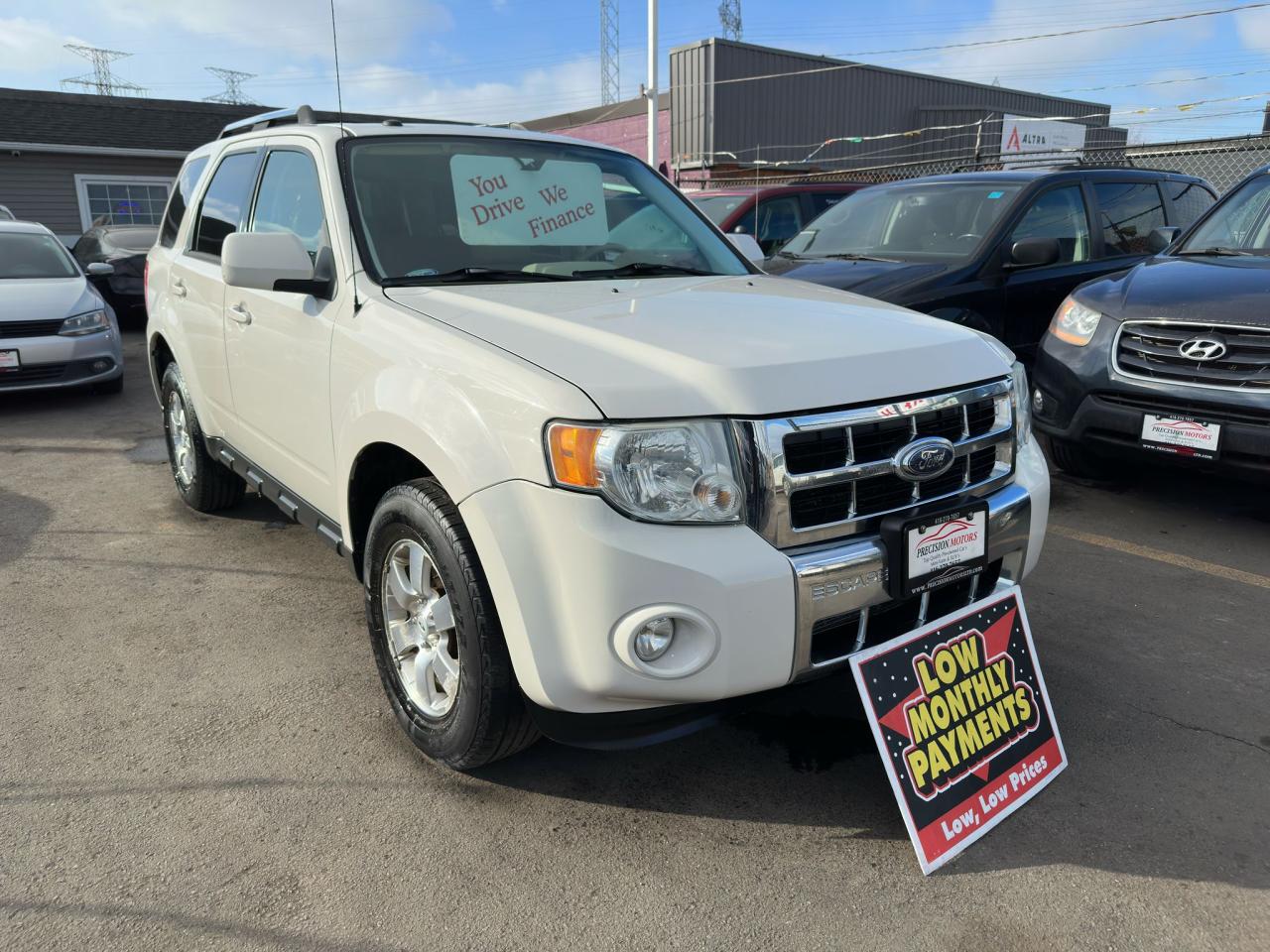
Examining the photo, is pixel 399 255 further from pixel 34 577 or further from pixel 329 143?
pixel 34 577

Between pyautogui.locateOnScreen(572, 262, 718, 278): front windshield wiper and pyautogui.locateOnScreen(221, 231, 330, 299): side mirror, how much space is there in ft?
2.81

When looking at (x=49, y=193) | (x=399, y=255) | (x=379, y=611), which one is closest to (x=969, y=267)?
(x=399, y=255)

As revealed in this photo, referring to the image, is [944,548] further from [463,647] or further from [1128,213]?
[1128,213]

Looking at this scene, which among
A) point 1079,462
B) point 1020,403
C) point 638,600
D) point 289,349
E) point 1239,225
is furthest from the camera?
point 1079,462

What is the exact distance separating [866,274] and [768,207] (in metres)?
4.25

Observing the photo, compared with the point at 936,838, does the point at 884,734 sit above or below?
above

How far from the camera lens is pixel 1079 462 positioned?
17.6 ft

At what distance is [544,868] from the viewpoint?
2283mm

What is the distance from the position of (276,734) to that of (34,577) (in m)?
1.98

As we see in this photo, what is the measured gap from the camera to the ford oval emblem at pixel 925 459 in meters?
2.28

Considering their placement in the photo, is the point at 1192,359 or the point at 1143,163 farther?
the point at 1143,163

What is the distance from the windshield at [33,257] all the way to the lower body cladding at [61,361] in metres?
0.98

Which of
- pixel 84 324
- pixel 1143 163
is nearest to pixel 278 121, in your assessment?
pixel 84 324

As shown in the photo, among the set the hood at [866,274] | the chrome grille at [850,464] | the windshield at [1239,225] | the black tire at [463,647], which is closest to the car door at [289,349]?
the black tire at [463,647]
